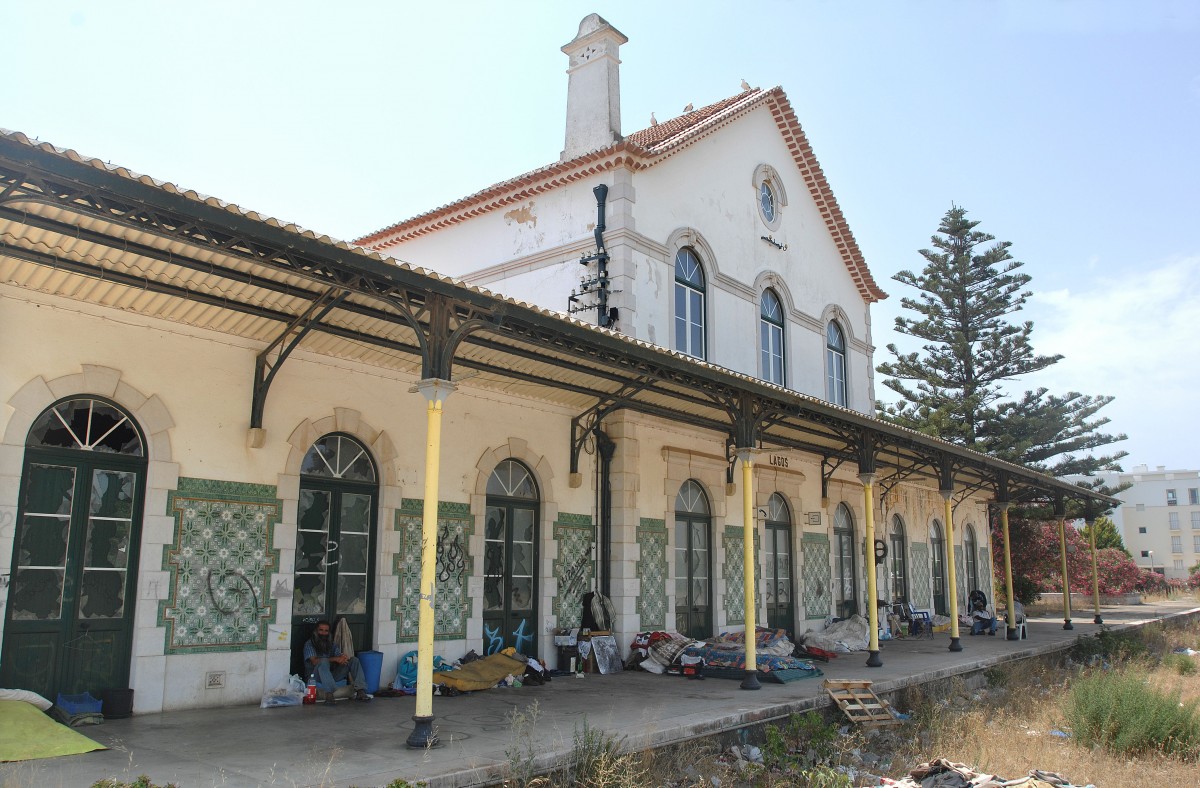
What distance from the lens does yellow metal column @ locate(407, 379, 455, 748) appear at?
5895 millimetres

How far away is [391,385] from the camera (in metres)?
9.01

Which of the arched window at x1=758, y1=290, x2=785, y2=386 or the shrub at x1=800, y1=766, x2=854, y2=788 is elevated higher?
the arched window at x1=758, y1=290, x2=785, y2=386

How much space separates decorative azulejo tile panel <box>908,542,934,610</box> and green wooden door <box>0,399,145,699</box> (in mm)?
15170

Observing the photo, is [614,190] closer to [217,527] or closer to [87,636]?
[217,527]

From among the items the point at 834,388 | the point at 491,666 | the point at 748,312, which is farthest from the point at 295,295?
the point at 834,388

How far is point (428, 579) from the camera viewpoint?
19.9 ft

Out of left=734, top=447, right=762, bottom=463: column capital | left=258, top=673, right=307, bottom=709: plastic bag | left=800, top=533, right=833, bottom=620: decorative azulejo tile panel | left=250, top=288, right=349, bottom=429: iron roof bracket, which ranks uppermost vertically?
left=250, top=288, right=349, bottom=429: iron roof bracket

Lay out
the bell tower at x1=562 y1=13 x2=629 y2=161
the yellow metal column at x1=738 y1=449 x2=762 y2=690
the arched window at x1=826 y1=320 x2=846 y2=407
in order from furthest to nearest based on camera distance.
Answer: the arched window at x1=826 y1=320 x2=846 y2=407 → the bell tower at x1=562 y1=13 x2=629 y2=161 → the yellow metal column at x1=738 y1=449 x2=762 y2=690

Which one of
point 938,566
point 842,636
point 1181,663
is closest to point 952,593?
point 842,636

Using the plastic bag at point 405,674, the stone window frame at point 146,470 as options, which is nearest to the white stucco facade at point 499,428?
the stone window frame at point 146,470

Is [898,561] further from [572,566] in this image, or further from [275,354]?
[275,354]

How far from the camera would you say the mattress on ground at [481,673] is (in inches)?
332

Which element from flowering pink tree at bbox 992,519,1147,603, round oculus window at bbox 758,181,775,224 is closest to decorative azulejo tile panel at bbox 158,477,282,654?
round oculus window at bbox 758,181,775,224

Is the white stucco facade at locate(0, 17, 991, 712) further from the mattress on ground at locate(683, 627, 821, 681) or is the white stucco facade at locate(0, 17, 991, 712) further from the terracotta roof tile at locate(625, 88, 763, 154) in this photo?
the mattress on ground at locate(683, 627, 821, 681)
